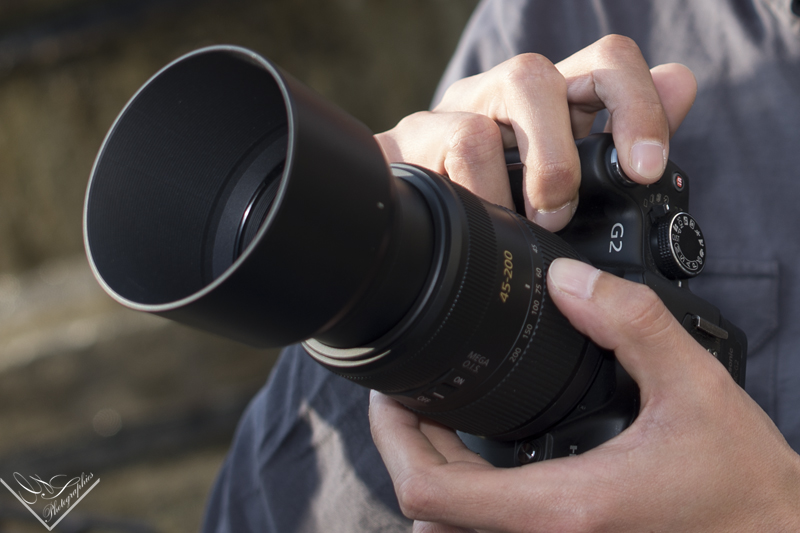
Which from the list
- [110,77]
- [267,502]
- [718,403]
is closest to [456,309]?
[718,403]

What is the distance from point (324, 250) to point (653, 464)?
0.27 meters

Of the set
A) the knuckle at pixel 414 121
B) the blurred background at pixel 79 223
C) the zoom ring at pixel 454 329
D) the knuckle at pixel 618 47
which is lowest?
the blurred background at pixel 79 223

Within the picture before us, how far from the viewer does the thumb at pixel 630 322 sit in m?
0.44

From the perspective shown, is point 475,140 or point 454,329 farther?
point 475,140

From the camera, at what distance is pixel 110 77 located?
1837mm

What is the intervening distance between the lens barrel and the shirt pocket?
0.73 feet

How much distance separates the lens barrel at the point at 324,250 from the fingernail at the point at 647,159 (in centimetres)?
9

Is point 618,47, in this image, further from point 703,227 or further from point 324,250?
point 324,250

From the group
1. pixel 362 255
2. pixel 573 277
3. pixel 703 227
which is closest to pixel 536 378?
pixel 573 277

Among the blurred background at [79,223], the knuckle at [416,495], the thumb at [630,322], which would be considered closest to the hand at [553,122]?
the thumb at [630,322]

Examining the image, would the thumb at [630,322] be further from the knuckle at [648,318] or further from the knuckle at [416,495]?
the knuckle at [416,495]

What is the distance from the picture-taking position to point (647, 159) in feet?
1.74

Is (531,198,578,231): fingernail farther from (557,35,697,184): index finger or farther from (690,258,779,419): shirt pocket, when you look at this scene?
(690,258,779,419): shirt pocket

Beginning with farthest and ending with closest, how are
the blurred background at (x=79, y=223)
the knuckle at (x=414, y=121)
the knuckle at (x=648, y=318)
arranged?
1. the blurred background at (x=79, y=223)
2. the knuckle at (x=414, y=121)
3. the knuckle at (x=648, y=318)
